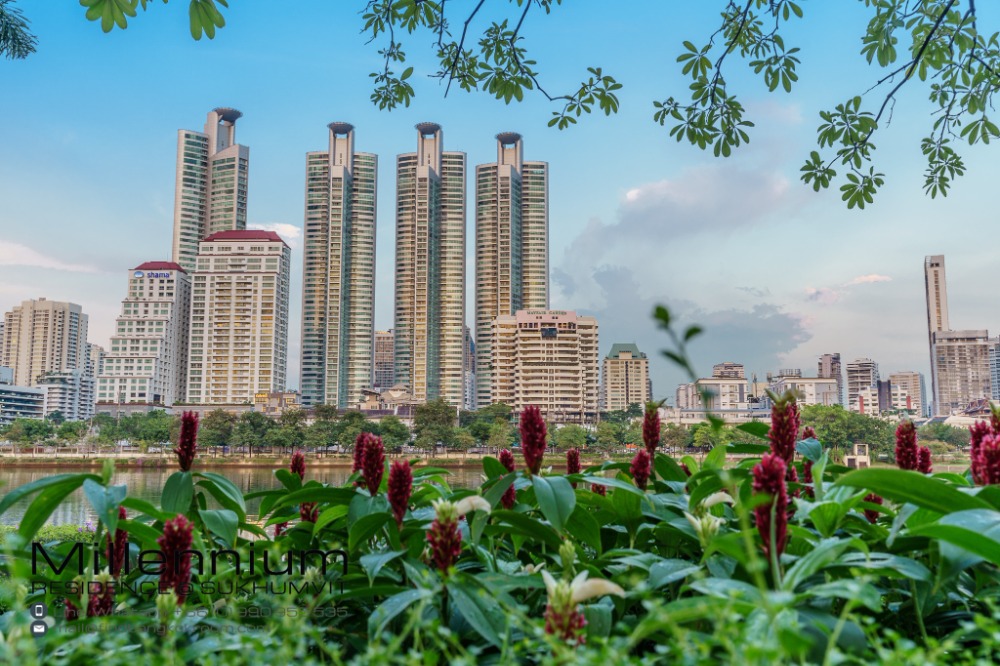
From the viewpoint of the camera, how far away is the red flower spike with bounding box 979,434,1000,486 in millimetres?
695

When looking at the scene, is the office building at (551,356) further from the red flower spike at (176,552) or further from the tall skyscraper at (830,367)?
the red flower spike at (176,552)

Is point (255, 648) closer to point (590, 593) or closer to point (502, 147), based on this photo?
point (590, 593)

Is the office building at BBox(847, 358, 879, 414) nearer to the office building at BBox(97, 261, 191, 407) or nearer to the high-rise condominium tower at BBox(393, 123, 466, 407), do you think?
the high-rise condominium tower at BBox(393, 123, 466, 407)

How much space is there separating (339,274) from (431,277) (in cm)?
557

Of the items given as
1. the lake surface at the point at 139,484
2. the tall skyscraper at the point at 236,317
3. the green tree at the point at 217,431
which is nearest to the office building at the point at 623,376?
the tall skyscraper at the point at 236,317

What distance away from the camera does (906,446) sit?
92 centimetres

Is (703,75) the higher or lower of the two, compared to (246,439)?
higher

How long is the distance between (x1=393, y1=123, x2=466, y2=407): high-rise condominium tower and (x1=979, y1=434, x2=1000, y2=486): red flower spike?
3746 centimetres

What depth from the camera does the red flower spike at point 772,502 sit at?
57 cm

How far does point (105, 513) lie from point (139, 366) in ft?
140

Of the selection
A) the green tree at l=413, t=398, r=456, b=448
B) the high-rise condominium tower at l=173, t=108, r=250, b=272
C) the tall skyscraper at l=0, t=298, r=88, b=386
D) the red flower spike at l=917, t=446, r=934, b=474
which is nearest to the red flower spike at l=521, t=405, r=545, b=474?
the red flower spike at l=917, t=446, r=934, b=474

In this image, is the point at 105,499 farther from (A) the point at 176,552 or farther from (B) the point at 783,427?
(B) the point at 783,427

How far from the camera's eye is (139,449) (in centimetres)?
2384

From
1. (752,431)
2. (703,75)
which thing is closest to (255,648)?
(752,431)
